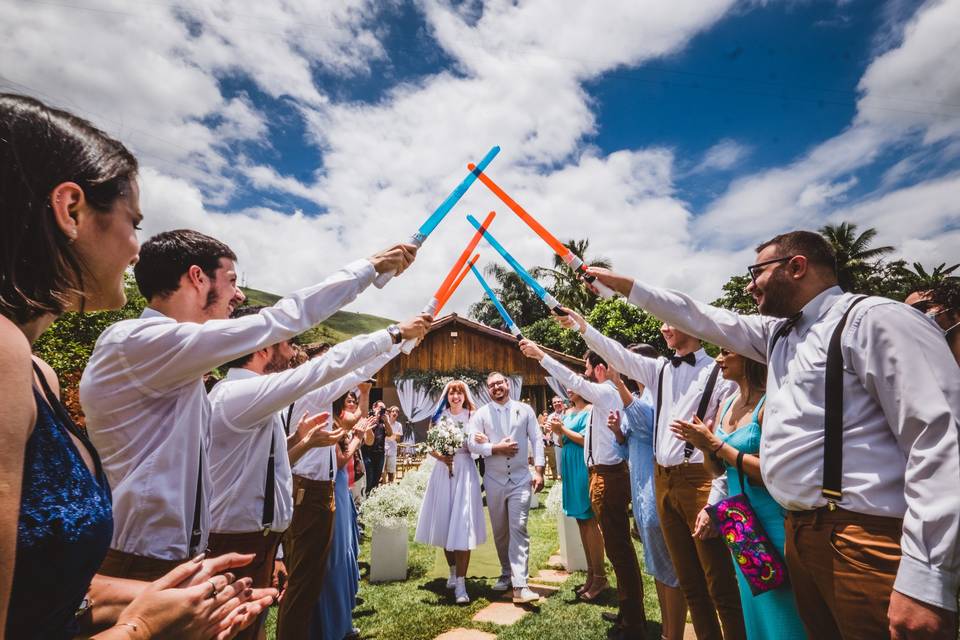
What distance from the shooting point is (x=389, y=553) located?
6926mm

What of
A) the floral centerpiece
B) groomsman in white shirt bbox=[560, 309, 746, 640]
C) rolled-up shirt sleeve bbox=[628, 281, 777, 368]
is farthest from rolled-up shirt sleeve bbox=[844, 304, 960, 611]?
the floral centerpiece

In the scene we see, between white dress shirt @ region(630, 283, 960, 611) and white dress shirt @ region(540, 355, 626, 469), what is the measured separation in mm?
2918

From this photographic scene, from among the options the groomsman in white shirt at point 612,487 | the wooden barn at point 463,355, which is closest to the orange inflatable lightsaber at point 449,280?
the groomsman in white shirt at point 612,487

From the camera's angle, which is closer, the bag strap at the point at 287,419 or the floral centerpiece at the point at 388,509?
the bag strap at the point at 287,419

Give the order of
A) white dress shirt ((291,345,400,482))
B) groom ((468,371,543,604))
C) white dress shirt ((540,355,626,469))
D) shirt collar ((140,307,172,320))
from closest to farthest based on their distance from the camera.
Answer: shirt collar ((140,307,172,320)), white dress shirt ((291,345,400,482)), white dress shirt ((540,355,626,469)), groom ((468,371,543,604))

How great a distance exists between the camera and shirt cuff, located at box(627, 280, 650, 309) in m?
3.05

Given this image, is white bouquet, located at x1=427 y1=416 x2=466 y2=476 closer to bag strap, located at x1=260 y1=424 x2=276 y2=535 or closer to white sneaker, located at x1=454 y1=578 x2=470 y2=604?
white sneaker, located at x1=454 y1=578 x2=470 y2=604

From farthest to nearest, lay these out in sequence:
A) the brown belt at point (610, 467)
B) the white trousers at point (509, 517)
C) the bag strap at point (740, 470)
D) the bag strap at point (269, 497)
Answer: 1. the white trousers at point (509, 517)
2. the brown belt at point (610, 467)
3. the bag strap at point (740, 470)
4. the bag strap at point (269, 497)

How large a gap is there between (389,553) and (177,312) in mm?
5633

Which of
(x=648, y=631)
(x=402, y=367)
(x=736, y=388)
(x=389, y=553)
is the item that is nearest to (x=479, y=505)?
(x=389, y=553)

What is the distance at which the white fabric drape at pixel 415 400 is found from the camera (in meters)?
22.0

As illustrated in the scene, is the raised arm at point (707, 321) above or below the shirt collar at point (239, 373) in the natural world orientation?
above

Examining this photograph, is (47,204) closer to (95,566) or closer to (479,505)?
(95,566)

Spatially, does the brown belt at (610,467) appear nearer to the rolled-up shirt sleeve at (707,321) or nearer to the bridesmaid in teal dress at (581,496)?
the bridesmaid in teal dress at (581,496)
